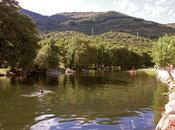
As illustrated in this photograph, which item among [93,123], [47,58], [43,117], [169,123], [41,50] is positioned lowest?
[93,123]

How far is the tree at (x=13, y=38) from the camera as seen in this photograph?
34.7 metres

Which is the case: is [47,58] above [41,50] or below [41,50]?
below

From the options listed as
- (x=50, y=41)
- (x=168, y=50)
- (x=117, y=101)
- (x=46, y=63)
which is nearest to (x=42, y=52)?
Answer: (x=46, y=63)

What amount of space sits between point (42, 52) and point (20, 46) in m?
75.8

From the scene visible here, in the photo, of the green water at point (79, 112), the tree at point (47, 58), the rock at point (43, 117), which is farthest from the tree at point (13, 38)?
the tree at point (47, 58)

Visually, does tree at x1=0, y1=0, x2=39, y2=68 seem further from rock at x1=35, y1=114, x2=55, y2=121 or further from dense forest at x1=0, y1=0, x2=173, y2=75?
rock at x1=35, y1=114, x2=55, y2=121

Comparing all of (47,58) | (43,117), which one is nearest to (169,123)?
(43,117)

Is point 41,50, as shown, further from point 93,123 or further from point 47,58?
point 93,123

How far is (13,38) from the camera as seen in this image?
116 ft

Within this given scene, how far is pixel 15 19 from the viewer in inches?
1425

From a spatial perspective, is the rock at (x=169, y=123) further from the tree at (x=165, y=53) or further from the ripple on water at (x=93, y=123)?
the tree at (x=165, y=53)

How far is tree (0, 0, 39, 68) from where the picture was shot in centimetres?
3466

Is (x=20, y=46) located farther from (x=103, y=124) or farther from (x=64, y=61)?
(x=64, y=61)

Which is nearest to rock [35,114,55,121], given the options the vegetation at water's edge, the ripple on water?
the ripple on water
